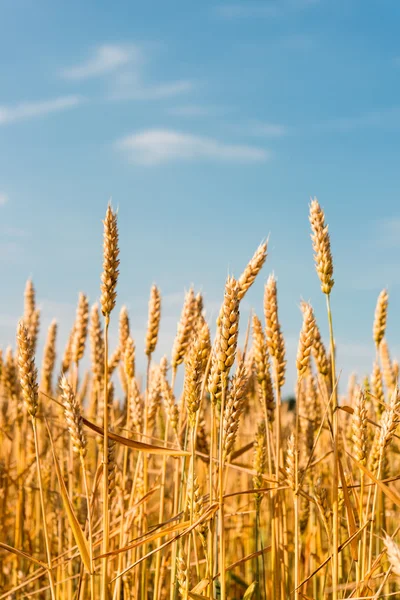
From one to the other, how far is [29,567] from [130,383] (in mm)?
1708

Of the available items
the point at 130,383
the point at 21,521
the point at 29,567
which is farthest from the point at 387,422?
the point at 29,567

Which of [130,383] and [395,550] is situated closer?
[395,550]

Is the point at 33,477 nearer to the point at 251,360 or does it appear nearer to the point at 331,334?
the point at 251,360

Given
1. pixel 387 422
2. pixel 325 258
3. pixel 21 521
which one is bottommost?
pixel 21 521

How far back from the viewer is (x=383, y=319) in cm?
317

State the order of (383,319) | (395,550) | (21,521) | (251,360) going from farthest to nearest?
(21,521) → (383,319) → (251,360) → (395,550)

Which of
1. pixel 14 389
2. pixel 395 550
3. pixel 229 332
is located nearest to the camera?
pixel 395 550

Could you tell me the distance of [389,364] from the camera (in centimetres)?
501

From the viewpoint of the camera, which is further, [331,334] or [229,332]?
[331,334]

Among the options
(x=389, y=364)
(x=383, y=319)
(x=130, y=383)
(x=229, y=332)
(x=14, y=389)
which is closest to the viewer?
(x=229, y=332)

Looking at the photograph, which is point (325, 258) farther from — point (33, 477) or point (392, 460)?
point (392, 460)

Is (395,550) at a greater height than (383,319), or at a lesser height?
lesser

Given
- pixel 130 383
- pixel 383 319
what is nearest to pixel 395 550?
pixel 130 383

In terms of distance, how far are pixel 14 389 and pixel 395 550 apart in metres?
3.33
